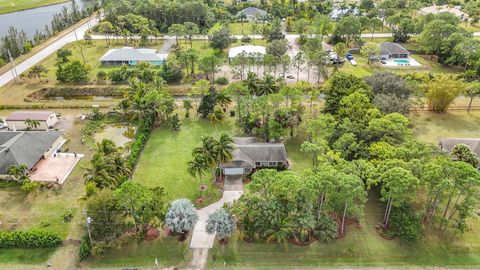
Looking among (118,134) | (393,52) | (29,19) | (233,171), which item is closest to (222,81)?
(118,134)

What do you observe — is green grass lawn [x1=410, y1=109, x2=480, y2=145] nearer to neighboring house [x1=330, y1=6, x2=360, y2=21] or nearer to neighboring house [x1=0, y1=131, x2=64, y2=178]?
neighboring house [x1=0, y1=131, x2=64, y2=178]

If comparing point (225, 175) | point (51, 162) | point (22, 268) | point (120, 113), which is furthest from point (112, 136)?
point (22, 268)

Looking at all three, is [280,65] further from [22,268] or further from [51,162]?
[22,268]

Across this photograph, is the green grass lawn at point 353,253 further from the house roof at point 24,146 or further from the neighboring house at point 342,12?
the neighboring house at point 342,12

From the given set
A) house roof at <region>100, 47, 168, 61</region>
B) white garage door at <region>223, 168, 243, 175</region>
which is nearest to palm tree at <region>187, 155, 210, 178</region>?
white garage door at <region>223, 168, 243, 175</region>

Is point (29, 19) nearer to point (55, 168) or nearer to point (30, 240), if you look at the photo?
point (55, 168)
